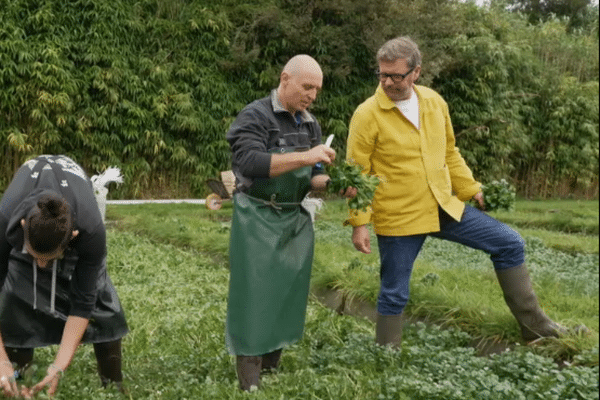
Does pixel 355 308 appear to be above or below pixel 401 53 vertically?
below

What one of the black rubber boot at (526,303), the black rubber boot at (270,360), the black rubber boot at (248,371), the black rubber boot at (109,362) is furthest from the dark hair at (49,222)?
the black rubber boot at (526,303)

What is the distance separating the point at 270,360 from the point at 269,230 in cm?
73

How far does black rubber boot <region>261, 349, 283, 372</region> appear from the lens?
412 centimetres

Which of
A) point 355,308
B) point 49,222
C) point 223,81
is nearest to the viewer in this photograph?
point 49,222

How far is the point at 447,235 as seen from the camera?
14.3 ft

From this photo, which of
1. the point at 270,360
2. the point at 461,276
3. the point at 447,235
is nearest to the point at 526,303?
the point at 447,235

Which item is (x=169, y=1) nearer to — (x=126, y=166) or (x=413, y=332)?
(x=126, y=166)

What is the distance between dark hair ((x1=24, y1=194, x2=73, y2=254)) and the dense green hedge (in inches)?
448

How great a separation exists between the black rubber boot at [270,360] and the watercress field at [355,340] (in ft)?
0.29

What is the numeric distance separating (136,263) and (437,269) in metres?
2.94

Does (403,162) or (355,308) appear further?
(355,308)

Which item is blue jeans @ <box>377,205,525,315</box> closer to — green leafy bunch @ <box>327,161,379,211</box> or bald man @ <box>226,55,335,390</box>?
green leafy bunch @ <box>327,161,379,211</box>

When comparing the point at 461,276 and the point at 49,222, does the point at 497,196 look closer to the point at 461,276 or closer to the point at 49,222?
the point at 461,276

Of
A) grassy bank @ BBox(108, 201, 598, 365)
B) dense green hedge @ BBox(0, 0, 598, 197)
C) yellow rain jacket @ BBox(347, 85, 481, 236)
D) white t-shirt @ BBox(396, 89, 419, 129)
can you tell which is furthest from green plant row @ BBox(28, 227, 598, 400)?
dense green hedge @ BBox(0, 0, 598, 197)
